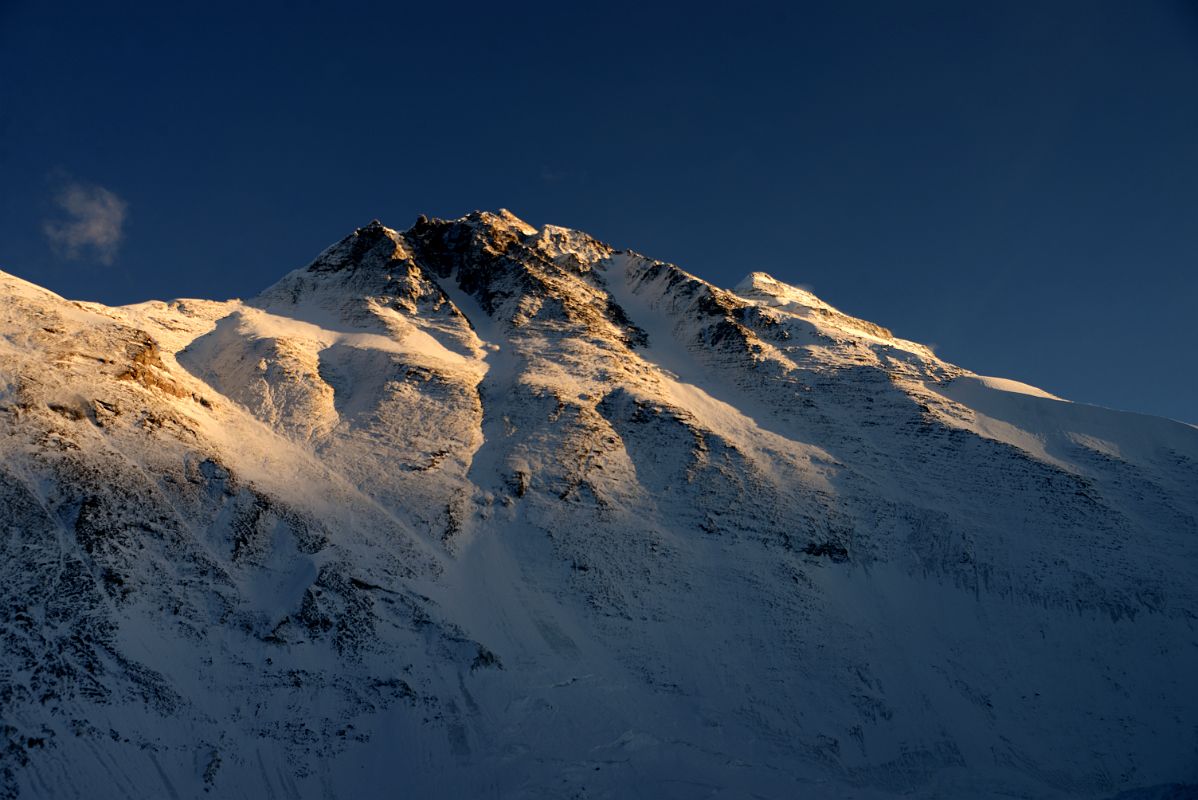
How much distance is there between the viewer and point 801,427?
72.8 metres

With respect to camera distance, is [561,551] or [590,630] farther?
[561,551]

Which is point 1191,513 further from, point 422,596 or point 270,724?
point 270,724

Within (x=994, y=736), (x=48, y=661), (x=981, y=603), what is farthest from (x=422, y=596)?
(x=981, y=603)

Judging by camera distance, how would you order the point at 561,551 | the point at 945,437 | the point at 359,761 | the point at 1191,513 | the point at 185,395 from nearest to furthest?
the point at 359,761 < the point at 561,551 < the point at 185,395 < the point at 1191,513 < the point at 945,437

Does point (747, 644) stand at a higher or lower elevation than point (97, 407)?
lower

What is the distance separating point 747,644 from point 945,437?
109 feet

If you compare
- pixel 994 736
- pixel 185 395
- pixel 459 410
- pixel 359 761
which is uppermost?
pixel 459 410

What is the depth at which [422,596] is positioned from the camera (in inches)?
1845

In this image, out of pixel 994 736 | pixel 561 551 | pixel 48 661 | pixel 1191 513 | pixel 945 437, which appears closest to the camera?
pixel 48 661

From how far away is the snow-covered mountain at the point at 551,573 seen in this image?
37.8 metres

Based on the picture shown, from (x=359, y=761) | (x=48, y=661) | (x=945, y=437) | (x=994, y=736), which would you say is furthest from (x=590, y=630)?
(x=945, y=437)

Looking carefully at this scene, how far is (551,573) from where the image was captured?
51.7 m

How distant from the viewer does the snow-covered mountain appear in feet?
124

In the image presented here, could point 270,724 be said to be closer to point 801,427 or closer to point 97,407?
point 97,407
